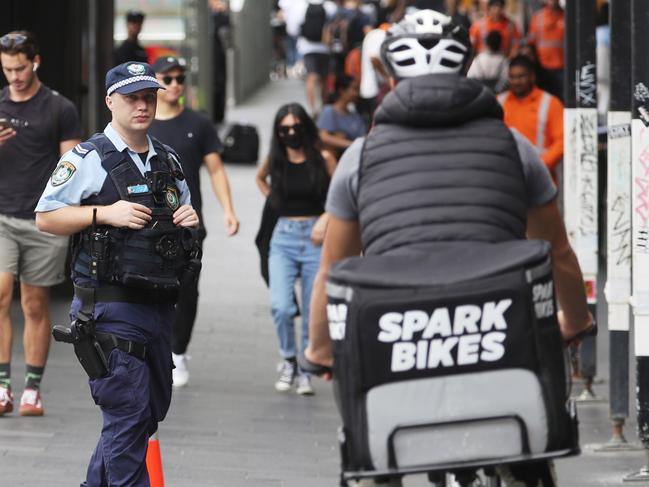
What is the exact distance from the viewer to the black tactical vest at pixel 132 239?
5777mm

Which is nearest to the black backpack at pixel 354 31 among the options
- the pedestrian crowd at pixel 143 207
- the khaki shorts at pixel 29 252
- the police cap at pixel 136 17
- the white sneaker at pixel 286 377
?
the pedestrian crowd at pixel 143 207

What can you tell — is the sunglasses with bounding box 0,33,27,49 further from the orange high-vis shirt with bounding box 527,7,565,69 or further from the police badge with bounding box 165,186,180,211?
the orange high-vis shirt with bounding box 527,7,565,69

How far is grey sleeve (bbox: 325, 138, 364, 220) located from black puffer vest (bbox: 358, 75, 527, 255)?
0.03 meters

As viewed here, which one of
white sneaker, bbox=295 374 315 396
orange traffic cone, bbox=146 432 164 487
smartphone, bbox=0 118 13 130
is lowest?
white sneaker, bbox=295 374 315 396

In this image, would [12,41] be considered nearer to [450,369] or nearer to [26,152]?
[26,152]

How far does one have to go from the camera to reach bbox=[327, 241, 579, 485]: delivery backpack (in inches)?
152

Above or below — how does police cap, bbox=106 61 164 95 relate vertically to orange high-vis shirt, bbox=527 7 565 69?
above

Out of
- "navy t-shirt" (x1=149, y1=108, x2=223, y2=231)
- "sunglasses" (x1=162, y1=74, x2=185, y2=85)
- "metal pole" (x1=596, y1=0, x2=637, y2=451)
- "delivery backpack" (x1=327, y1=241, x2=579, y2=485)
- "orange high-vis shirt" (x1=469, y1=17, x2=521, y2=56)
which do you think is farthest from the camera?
"orange high-vis shirt" (x1=469, y1=17, x2=521, y2=56)

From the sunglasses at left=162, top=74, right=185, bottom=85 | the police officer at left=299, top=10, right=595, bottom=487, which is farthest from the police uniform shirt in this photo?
the sunglasses at left=162, top=74, right=185, bottom=85

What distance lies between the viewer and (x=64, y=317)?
1176 cm

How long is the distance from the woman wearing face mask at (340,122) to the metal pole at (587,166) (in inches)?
182

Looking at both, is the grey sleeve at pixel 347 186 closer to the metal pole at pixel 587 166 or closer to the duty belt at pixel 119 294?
the duty belt at pixel 119 294

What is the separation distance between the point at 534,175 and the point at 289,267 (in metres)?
5.47

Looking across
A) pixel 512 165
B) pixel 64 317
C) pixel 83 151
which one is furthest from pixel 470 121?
pixel 64 317
